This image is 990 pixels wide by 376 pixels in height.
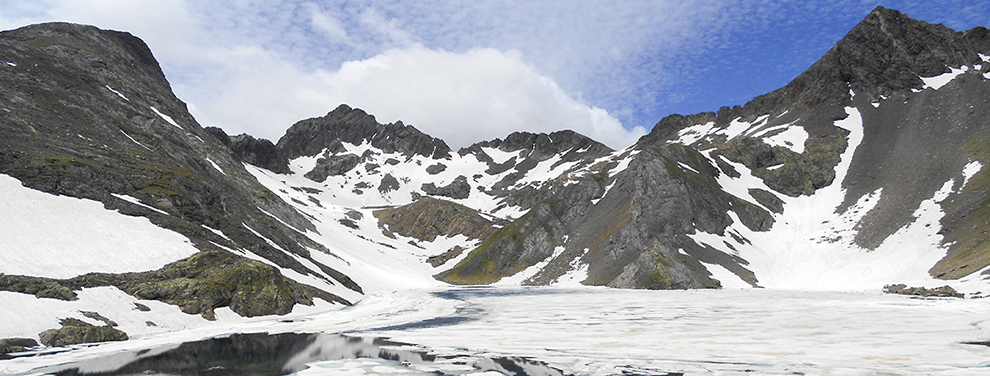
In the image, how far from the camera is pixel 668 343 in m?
21.0

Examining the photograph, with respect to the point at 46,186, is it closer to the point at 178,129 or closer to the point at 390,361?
the point at 390,361

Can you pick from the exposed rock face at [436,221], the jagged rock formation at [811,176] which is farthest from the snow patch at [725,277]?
the exposed rock face at [436,221]

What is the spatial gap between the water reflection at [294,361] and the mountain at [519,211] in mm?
8210

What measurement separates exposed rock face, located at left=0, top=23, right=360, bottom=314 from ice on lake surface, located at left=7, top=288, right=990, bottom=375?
49.4ft

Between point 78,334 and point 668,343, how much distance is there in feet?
94.1

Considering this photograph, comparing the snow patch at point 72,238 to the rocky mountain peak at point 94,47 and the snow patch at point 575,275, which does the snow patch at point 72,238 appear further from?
the rocky mountain peak at point 94,47

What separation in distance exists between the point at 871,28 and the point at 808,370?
182 meters

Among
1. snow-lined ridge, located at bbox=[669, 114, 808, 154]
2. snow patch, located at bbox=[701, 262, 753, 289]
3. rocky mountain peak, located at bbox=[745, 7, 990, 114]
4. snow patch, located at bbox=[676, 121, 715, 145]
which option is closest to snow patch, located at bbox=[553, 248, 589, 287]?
snow patch, located at bbox=[701, 262, 753, 289]

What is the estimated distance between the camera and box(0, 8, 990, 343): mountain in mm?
33438

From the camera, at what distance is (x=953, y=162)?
83625 millimetres

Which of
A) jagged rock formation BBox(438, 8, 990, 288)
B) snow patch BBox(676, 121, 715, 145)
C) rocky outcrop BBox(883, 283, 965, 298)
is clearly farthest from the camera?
snow patch BBox(676, 121, 715, 145)

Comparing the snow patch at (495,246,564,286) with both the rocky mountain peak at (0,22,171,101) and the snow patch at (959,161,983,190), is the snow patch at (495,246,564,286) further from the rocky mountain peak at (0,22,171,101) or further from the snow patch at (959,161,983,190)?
the rocky mountain peak at (0,22,171,101)

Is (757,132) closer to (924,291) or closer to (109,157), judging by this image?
(924,291)

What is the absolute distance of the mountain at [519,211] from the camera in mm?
33438
